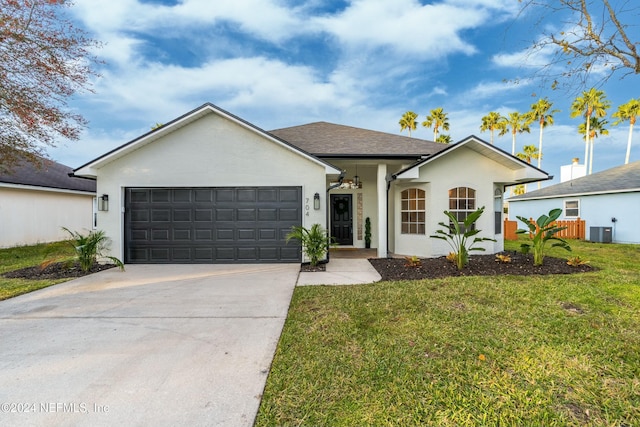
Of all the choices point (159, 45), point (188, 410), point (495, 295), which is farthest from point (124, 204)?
point (495, 295)

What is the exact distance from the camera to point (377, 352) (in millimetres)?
3254

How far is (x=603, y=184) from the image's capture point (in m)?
15.0

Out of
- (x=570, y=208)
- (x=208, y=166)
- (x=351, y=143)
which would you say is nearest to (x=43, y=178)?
(x=208, y=166)

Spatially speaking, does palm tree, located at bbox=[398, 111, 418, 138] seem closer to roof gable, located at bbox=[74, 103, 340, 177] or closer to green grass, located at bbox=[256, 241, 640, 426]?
roof gable, located at bbox=[74, 103, 340, 177]

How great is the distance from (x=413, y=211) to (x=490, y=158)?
3.10 m

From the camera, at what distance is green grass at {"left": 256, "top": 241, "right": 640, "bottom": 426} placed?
7.64 ft

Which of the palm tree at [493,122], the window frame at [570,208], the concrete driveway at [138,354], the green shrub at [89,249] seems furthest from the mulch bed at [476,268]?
the palm tree at [493,122]

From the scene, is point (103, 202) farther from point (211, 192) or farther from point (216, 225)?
point (216, 225)

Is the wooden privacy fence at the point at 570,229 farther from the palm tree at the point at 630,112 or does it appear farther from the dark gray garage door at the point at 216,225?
the palm tree at the point at 630,112

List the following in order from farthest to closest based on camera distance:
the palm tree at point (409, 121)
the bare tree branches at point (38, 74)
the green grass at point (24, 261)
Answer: the palm tree at point (409, 121) < the bare tree branches at point (38, 74) < the green grass at point (24, 261)

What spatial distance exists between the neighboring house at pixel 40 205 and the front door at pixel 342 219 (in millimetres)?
9733

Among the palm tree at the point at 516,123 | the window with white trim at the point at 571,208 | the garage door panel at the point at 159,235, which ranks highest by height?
the palm tree at the point at 516,123

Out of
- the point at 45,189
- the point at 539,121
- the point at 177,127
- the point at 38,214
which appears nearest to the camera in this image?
the point at 177,127

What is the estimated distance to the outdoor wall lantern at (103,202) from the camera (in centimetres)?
873
